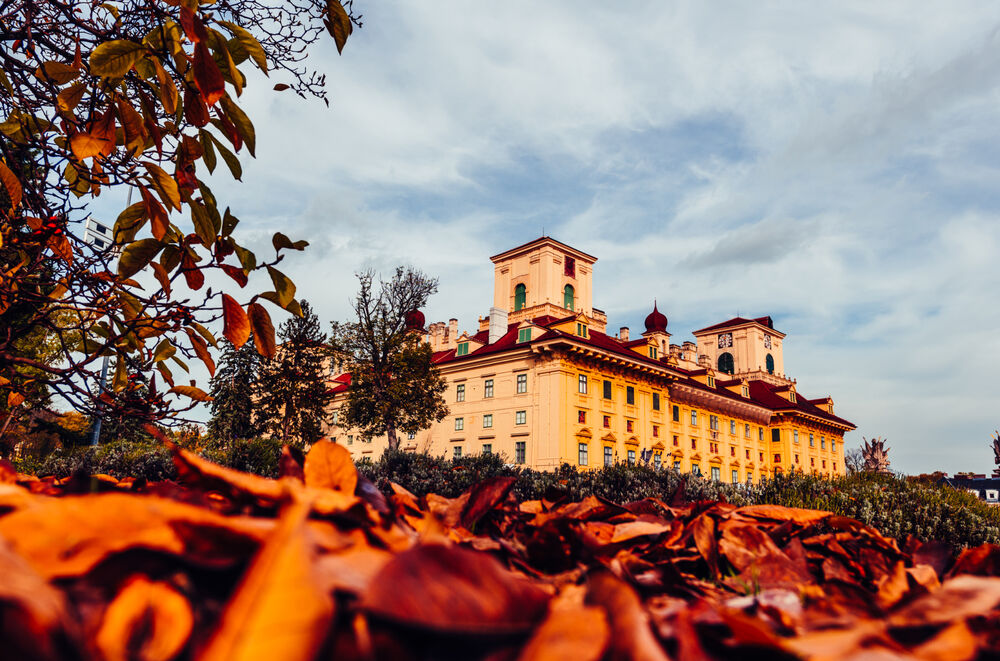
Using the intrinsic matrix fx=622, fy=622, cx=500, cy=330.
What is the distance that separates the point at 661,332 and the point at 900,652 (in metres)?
58.4

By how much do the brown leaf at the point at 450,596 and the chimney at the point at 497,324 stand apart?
45.2 metres

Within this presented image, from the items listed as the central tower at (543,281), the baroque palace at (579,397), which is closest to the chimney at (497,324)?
the baroque palace at (579,397)

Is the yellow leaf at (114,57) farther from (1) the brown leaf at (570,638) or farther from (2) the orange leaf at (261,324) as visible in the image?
(1) the brown leaf at (570,638)

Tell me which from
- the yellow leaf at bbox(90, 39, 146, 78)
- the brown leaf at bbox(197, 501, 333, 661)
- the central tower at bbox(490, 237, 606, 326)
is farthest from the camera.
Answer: the central tower at bbox(490, 237, 606, 326)

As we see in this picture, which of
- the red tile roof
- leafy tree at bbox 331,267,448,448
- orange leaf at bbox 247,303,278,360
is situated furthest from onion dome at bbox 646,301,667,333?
orange leaf at bbox 247,303,278,360

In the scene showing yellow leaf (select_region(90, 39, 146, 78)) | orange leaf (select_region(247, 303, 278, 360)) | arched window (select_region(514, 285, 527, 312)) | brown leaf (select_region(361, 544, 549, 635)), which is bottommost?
brown leaf (select_region(361, 544, 549, 635))

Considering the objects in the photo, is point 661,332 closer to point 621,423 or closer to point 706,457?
point 706,457

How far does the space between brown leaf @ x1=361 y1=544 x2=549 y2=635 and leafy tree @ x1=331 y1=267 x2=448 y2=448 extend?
3887 cm

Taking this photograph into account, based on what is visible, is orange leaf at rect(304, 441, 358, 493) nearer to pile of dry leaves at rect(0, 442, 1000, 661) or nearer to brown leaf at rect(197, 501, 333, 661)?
pile of dry leaves at rect(0, 442, 1000, 661)

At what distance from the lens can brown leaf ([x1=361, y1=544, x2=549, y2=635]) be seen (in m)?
0.58

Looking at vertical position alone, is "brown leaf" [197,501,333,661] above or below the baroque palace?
below

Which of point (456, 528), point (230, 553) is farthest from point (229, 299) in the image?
point (230, 553)

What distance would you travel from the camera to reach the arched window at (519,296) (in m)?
50.5

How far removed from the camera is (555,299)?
49.2 m
